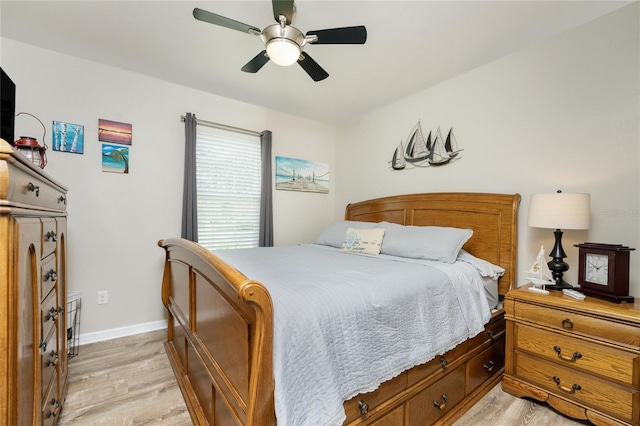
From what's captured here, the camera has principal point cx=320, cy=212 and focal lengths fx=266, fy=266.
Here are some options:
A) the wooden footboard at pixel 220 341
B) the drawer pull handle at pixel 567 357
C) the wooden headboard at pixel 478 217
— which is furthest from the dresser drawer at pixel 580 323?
the wooden footboard at pixel 220 341

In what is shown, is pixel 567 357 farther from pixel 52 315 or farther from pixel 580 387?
pixel 52 315

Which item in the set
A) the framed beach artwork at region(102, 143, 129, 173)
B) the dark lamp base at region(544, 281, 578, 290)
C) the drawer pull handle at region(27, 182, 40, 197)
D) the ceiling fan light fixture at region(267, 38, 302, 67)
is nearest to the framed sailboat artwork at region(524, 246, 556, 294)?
the dark lamp base at region(544, 281, 578, 290)

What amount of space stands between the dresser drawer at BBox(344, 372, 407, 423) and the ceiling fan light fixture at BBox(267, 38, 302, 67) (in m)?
1.93

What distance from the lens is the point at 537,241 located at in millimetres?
2137

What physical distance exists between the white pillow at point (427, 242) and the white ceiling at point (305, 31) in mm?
1535

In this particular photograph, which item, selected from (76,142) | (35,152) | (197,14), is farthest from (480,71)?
(76,142)

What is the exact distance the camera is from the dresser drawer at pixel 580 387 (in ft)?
4.54

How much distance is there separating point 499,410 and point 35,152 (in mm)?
3235

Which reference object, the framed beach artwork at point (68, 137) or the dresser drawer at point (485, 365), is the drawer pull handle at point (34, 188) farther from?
the dresser drawer at point (485, 365)

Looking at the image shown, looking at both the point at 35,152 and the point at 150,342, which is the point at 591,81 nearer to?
the point at 35,152

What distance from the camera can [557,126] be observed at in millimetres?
2043

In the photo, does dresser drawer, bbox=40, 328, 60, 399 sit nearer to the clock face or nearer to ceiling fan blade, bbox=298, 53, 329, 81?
ceiling fan blade, bbox=298, 53, 329, 81

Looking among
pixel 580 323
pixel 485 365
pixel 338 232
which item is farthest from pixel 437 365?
pixel 338 232

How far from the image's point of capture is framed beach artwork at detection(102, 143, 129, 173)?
255cm
